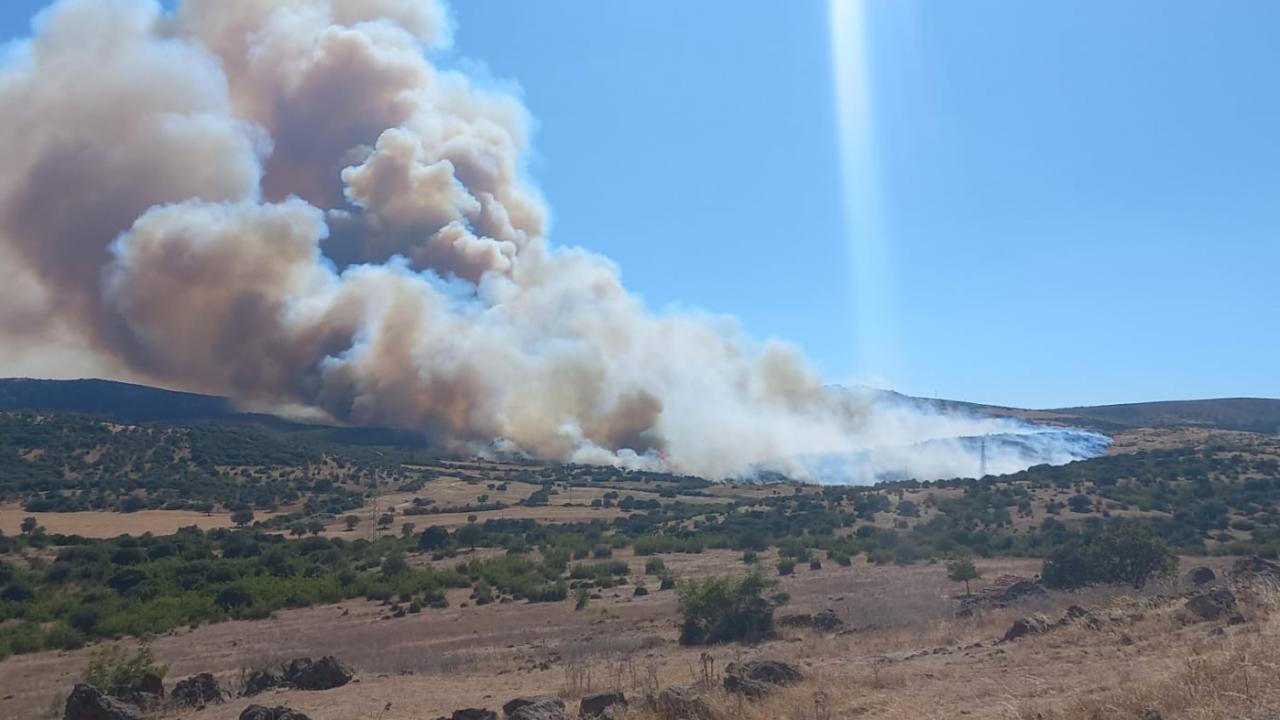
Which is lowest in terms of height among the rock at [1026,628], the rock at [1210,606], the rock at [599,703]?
the rock at [599,703]

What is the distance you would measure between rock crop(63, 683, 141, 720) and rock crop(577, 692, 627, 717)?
746cm

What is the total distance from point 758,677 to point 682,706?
227 centimetres

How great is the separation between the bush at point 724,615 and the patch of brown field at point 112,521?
38509 mm

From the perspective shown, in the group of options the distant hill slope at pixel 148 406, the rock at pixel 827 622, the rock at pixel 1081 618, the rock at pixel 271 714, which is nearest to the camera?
the rock at pixel 271 714

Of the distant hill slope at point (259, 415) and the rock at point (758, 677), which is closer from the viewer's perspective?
the rock at point (758, 677)

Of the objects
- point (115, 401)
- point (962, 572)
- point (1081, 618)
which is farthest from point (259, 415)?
point (1081, 618)

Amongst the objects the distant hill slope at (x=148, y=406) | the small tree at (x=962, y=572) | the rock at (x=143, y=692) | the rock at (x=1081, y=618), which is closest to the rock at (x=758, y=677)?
the rock at (x=1081, y=618)

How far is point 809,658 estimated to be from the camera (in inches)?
659

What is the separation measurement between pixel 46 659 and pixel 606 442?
74.0 metres

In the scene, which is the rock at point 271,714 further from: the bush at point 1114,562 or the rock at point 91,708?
the bush at point 1114,562

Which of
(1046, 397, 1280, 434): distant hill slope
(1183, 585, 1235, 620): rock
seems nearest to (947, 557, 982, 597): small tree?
(1183, 585, 1235, 620): rock

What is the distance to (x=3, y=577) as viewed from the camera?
32906mm

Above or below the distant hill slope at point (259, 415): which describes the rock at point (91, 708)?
below

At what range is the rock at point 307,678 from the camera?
663 inches
